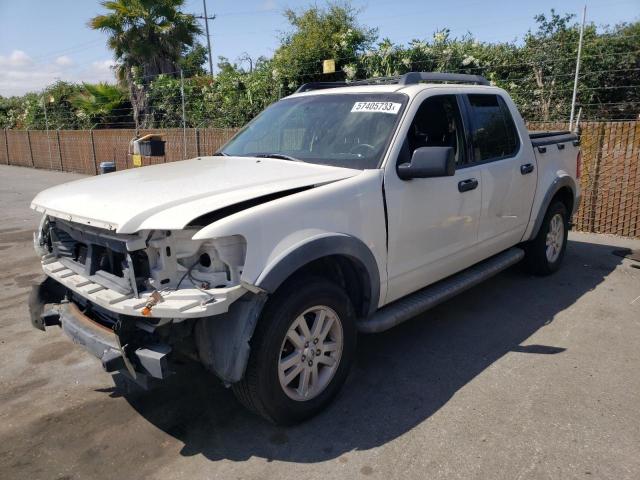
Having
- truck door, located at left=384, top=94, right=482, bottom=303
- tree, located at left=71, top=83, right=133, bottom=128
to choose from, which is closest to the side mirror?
truck door, located at left=384, top=94, right=482, bottom=303

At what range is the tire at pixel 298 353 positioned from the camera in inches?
113

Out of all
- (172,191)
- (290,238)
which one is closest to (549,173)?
(290,238)

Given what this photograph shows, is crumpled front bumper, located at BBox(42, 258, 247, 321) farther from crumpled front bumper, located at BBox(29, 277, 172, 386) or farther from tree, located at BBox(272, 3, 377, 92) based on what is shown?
tree, located at BBox(272, 3, 377, 92)

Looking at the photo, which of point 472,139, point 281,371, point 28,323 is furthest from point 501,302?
point 28,323

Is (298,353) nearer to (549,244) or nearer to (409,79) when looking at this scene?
(409,79)

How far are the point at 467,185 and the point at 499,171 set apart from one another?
635mm

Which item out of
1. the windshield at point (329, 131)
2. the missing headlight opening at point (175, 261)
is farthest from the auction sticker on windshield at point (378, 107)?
the missing headlight opening at point (175, 261)

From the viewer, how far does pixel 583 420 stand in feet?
10.6

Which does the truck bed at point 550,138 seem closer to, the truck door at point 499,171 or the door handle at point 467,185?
the truck door at point 499,171

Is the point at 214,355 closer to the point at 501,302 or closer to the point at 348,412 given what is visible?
the point at 348,412

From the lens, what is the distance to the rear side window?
178 inches

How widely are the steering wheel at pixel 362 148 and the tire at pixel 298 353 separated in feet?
3.32

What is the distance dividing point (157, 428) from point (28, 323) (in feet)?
7.79

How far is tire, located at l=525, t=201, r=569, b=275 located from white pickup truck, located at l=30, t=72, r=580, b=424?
3.15 ft
